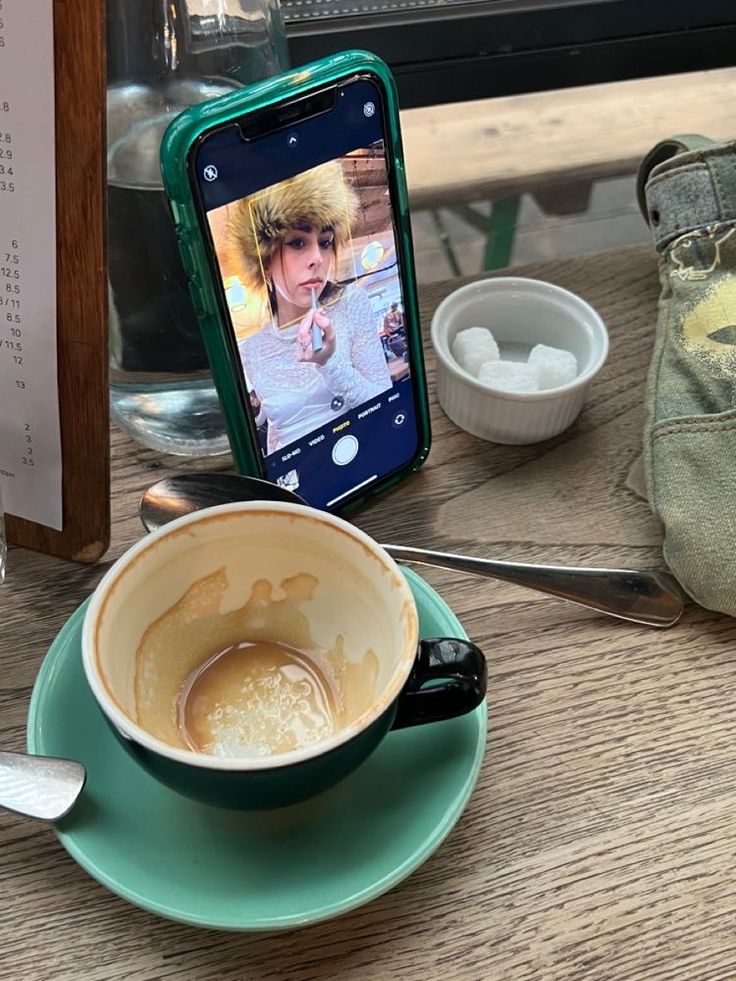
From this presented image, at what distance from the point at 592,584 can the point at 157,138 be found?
0.28 meters

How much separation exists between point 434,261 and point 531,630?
325mm

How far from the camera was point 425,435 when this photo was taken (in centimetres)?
50

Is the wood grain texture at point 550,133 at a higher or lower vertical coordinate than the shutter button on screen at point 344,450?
higher

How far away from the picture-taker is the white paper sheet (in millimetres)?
331

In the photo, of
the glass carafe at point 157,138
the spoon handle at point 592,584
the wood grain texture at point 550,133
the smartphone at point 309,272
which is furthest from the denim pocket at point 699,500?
the wood grain texture at point 550,133

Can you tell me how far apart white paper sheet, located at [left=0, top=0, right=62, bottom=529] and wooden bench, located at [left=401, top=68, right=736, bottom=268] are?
0.39m

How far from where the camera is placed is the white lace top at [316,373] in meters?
0.43

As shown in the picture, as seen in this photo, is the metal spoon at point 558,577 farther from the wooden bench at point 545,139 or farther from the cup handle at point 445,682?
the wooden bench at point 545,139

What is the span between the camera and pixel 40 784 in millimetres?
339

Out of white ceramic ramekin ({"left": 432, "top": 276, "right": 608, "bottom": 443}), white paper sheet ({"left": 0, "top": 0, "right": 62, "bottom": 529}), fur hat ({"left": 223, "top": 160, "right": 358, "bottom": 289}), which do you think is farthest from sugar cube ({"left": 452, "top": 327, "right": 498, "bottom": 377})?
white paper sheet ({"left": 0, "top": 0, "right": 62, "bottom": 529})

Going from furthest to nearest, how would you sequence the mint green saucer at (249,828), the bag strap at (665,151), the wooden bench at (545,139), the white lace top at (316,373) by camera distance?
the wooden bench at (545,139) → the bag strap at (665,151) → the white lace top at (316,373) → the mint green saucer at (249,828)

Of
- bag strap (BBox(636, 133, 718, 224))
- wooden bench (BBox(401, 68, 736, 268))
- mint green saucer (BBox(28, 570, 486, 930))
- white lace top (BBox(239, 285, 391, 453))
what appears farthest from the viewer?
wooden bench (BBox(401, 68, 736, 268))

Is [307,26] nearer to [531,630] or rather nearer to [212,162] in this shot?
[212,162]

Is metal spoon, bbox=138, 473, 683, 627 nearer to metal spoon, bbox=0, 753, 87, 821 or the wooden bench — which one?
metal spoon, bbox=0, 753, 87, 821
